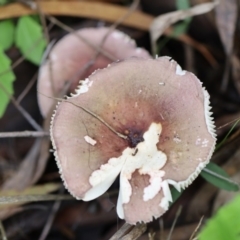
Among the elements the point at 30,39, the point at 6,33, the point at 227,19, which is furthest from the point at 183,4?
the point at 6,33

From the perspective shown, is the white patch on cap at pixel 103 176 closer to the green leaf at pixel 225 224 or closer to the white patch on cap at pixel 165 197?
the white patch on cap at pixel 165 197

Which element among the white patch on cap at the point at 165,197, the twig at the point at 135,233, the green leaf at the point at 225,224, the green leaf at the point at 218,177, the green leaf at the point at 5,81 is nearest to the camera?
the green leaf at the point at 225,224

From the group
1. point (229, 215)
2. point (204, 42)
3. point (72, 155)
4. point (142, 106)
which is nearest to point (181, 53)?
point (204, 42)

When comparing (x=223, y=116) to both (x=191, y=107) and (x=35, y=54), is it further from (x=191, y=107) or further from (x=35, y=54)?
(x=35, y=54)

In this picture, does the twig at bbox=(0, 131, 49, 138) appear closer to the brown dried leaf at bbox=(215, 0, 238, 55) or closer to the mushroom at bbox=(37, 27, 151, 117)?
the mushroom at bbox=(37, 27, 151, 117)

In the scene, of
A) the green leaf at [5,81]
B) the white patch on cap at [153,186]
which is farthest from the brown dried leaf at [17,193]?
the white patch on cap at [153,186]

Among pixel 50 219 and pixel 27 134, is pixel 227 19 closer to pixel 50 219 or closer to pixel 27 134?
pixel 27 134
